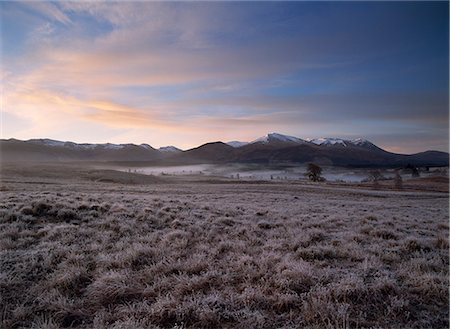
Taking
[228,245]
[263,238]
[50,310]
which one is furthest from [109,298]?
[263,238]

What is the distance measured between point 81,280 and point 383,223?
11350mm

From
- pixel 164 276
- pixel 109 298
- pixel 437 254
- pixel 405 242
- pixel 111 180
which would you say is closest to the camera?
pixel 109 298

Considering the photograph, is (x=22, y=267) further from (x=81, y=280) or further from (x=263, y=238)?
(x=263, y=238)

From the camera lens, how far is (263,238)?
8.79 meters

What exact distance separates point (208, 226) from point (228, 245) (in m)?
2.53

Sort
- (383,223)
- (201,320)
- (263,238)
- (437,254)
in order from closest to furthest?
1. (201,320)
2. (437,254)
3. (263,238)
4. (383,223)

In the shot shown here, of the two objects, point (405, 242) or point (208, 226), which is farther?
point (208, 226)

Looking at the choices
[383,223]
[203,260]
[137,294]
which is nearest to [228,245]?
[203,260]

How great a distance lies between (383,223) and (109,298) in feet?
36.4

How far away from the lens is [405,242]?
8.05m

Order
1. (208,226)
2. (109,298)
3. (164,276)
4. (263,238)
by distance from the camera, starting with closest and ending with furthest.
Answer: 1. (109,298)
2. (164,276)
3. (263,238)
4. (208,226)

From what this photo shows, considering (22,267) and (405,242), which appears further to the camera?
(405,242)

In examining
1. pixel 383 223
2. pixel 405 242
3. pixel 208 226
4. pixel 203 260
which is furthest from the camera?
pixel 383 223

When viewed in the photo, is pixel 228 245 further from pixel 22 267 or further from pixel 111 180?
pixel 111 180
